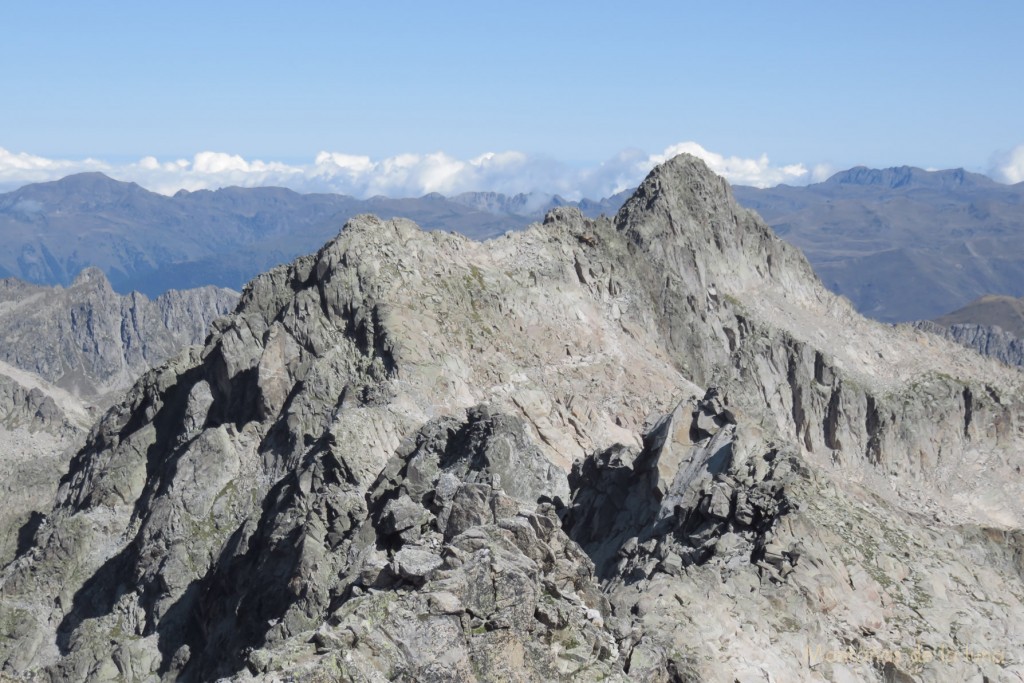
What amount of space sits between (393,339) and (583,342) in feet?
88.2

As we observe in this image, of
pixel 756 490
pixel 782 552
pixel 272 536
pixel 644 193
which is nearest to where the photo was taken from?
pixel 782 552

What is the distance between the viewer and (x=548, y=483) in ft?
251

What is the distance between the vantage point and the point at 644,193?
167 m

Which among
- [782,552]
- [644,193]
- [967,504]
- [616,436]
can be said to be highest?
[644,193]

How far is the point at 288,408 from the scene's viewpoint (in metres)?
98.2

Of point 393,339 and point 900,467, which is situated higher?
point 393,339

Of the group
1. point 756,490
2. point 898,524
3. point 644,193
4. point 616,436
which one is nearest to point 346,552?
point 756,490

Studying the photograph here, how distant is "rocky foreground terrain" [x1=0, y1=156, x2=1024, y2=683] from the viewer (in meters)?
43.6

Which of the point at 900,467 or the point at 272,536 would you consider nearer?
the point at 272,536

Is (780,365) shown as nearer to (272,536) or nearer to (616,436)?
(616,436)

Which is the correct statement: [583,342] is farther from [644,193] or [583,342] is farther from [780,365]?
[644,193]

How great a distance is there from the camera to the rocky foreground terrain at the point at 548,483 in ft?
143

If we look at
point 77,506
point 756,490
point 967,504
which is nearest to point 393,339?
point 77,506

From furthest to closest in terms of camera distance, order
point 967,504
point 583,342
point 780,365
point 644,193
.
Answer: point 644,193, point 780,365, point 967,504, point 583,342
